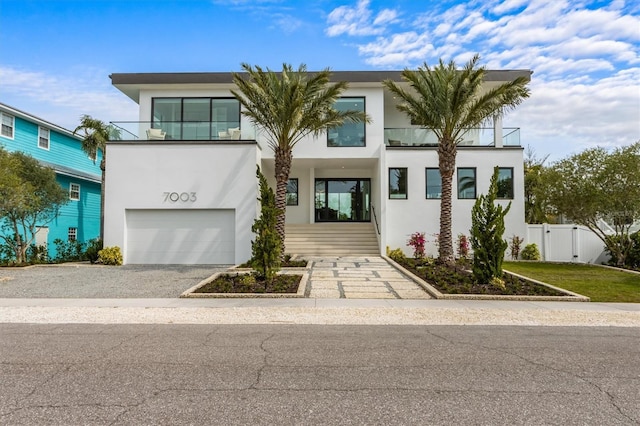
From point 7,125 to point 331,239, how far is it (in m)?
17.3

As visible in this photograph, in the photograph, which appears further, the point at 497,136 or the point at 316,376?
the point at 497,136

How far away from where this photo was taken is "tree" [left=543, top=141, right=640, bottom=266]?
15570 millimetres

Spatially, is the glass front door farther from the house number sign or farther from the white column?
the house number sign

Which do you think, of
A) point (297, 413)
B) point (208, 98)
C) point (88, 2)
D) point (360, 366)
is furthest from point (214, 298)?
point (208, 98)

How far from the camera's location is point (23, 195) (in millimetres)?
15039

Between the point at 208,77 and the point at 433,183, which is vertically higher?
the point at 208,77

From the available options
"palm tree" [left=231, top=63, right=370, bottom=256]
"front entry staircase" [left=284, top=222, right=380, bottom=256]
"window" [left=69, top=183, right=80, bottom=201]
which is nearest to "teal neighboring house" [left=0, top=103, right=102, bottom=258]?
"window" [left=69, top=183, right=80, bottom=201]

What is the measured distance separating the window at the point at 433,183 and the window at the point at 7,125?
2100 cm

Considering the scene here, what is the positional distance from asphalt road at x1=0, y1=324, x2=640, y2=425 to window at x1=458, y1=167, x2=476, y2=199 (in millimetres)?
13190

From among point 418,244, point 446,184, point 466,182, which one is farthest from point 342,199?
point 446,184

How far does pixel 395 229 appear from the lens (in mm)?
19047

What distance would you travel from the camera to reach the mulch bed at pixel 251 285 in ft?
32.4

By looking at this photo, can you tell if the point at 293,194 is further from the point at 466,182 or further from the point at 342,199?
the point at 466,182

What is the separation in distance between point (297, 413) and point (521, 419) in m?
1.90
